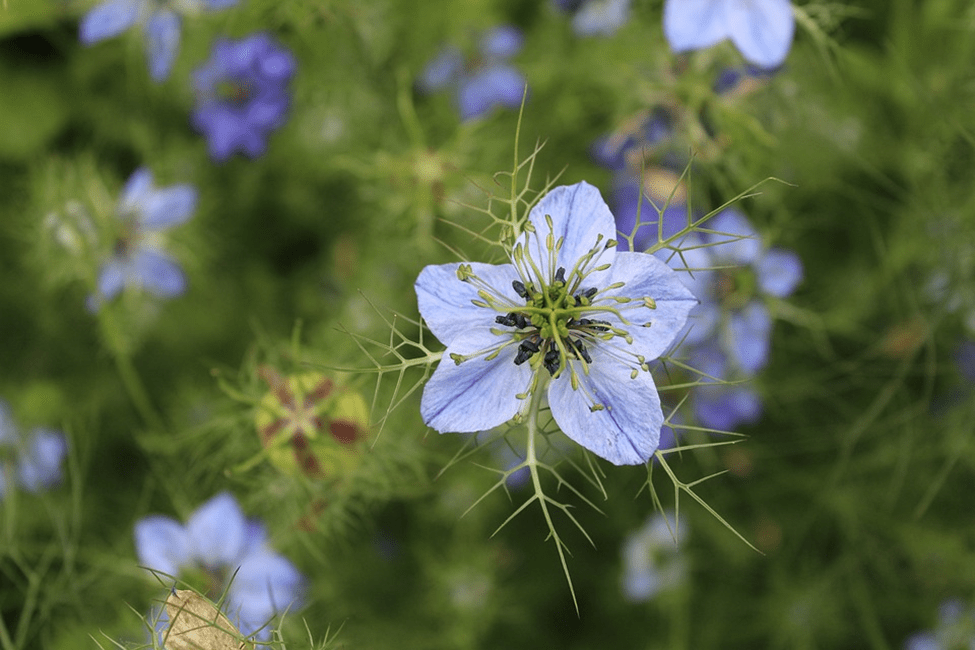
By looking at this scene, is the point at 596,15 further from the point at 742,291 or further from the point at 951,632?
the point at 951,632

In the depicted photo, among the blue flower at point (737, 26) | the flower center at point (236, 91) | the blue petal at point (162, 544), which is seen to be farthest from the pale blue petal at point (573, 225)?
the flower center at point (236, 91)

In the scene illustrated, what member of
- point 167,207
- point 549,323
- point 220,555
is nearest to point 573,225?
point 549,323

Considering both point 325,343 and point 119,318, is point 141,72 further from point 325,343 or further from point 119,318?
point 325,343

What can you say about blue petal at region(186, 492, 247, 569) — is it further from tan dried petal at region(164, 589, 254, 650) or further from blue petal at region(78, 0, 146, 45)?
blue petal at region(78, 0, 146, 45)

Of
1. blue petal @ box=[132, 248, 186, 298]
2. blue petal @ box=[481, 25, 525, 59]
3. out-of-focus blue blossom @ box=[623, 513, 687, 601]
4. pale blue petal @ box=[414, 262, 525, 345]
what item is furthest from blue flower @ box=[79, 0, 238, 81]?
out-of-focus blue blossom @ box=[623, 513, 687, 601]

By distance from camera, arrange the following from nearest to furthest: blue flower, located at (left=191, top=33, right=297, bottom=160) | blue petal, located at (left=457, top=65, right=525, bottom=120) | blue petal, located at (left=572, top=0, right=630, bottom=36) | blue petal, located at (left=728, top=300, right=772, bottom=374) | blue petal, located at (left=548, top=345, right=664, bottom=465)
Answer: blue petal, located at (left=548, top=345, right=664, bottom=465) < blue petal, located at (left=728, top=300, right=772, bottom=374) < blue flower, located at (left=191, top=33, right=297, bottom=160) < blue petal, located at (left=572, top=0, right=630, bottom=36) < blue petal, located at (left=457, top=65, right=525, bottom=120)

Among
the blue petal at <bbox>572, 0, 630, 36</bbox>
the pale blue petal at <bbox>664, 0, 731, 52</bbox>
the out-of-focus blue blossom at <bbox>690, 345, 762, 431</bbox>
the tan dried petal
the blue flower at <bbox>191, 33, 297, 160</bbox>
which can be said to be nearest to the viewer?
the tan dried petal
